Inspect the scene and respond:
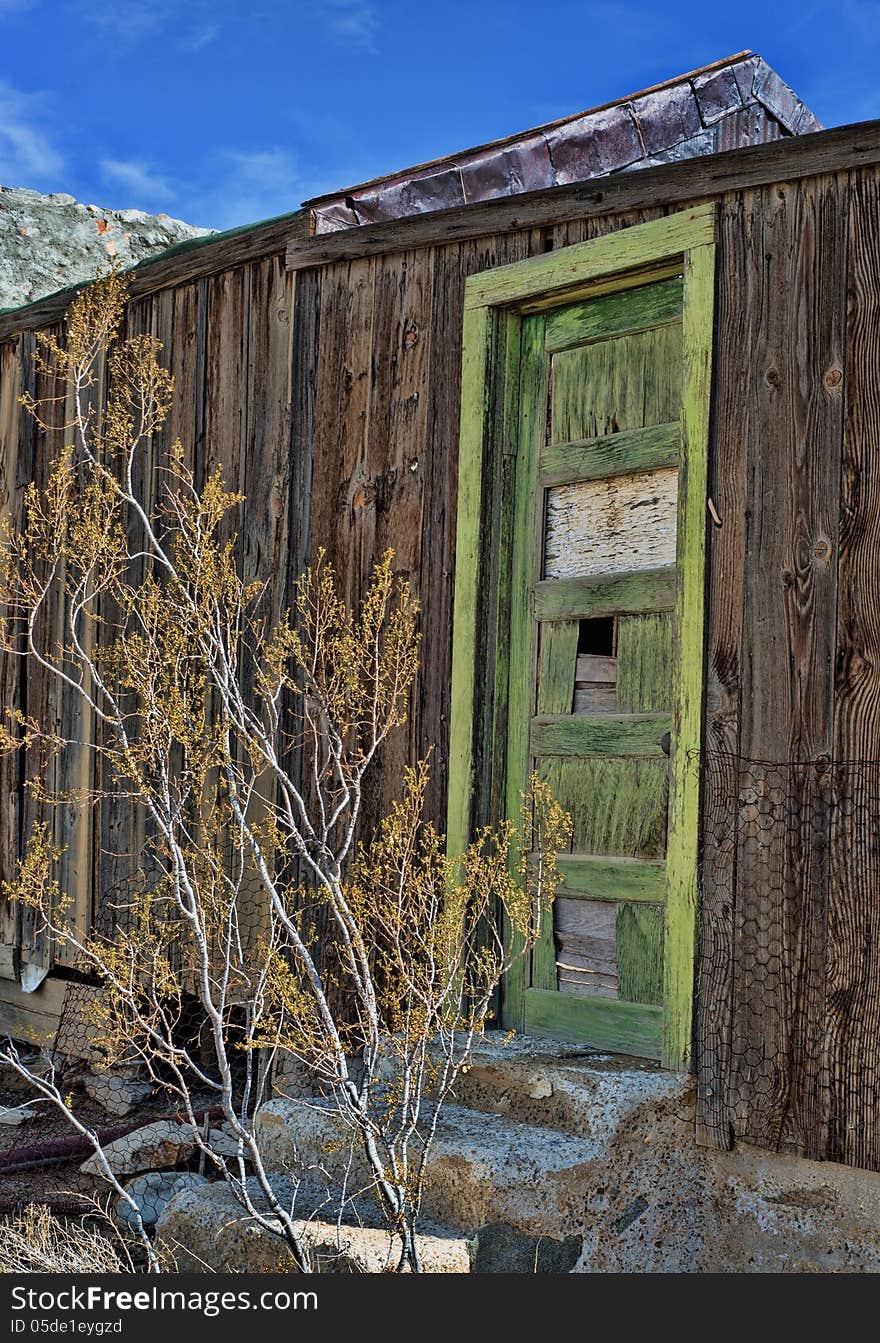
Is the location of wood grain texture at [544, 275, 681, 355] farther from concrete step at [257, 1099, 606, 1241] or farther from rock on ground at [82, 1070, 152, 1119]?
rock on ground at [82, 1070, 152, 1119]

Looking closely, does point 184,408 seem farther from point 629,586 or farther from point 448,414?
point 629,586

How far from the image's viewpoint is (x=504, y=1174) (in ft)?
11.9

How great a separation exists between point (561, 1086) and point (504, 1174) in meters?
0.42

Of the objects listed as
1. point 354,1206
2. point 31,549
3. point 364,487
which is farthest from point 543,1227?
point 31,549

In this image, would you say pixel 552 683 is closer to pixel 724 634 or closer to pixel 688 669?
pixel 688 669

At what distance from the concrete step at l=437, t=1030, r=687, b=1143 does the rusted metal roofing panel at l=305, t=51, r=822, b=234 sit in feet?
10.6

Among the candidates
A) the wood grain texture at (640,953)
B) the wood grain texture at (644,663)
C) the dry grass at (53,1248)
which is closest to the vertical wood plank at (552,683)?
the wood grain texture at (644,663)

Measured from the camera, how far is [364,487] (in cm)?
499

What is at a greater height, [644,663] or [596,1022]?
[644,663]

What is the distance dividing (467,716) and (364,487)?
1007 mm

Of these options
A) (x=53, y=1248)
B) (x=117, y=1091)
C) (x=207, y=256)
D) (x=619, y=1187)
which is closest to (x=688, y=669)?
(x=619, y=1187)

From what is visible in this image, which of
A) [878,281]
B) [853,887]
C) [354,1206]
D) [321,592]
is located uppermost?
[878,281]

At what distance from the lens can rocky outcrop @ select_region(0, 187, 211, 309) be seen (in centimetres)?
873

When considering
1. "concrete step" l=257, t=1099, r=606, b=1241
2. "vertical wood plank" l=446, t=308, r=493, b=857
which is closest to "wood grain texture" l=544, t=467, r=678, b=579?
"vertical wood plank" l=446, t=308, r=493, b=857
